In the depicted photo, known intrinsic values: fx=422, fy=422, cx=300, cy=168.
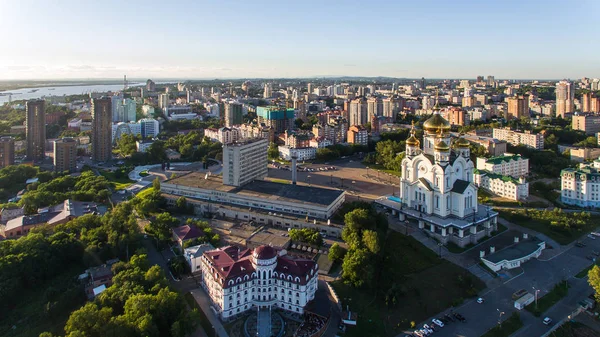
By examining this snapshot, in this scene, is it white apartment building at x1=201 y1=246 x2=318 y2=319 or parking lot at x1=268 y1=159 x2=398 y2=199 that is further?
parking lot at x1=268 y1=159 x2=398 y2=199

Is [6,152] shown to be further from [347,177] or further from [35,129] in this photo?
[347,177]

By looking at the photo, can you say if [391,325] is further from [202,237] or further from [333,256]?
[202,237]

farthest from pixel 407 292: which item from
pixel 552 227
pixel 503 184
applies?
pixel 503 184

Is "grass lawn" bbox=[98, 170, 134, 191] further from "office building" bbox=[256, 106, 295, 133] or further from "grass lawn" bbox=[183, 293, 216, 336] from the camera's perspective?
"office building" bbox=[256, 106, 295, 133]

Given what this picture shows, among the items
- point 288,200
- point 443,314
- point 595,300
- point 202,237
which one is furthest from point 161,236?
point 595,300

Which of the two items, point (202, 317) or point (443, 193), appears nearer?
point (202, 317)

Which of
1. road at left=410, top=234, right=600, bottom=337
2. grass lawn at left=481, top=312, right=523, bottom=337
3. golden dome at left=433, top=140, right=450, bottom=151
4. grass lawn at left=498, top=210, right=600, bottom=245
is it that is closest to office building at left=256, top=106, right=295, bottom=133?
golden dome at left=433, top=140, right=450, bottom=151
